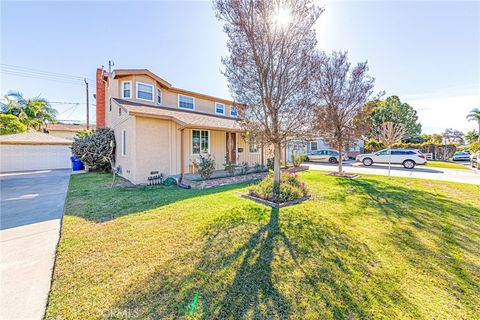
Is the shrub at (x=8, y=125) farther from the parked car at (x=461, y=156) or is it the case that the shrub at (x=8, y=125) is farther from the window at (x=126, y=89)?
A: the parked car at (x=461, y=156)

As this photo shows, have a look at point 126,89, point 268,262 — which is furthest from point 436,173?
point 126,89

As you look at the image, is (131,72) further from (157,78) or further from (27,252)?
(27,252)

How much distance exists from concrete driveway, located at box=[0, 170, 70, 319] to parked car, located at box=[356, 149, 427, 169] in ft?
64.4

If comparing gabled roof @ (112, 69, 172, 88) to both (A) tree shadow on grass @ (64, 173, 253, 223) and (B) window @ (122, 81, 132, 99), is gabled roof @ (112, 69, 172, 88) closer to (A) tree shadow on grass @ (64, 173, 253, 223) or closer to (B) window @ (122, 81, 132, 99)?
(B) window @ (122, 81, 132, 99)

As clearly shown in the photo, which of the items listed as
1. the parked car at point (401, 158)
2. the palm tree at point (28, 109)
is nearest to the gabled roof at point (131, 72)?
the parked car at point (401, 158)

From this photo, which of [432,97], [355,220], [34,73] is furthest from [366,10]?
[432,97]

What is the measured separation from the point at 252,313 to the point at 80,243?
3.92 m

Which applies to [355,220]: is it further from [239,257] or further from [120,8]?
[120,8]

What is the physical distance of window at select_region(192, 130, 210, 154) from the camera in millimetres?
11477

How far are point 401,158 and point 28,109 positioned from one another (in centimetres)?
4630

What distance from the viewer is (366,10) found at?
851 centimetres

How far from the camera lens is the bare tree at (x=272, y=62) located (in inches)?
238

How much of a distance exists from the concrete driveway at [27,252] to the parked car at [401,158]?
1961cm

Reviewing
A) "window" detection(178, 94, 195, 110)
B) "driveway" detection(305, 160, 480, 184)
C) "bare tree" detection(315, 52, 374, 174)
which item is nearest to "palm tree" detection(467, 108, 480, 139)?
"driveway" detection(305, 160, 480, 184)
